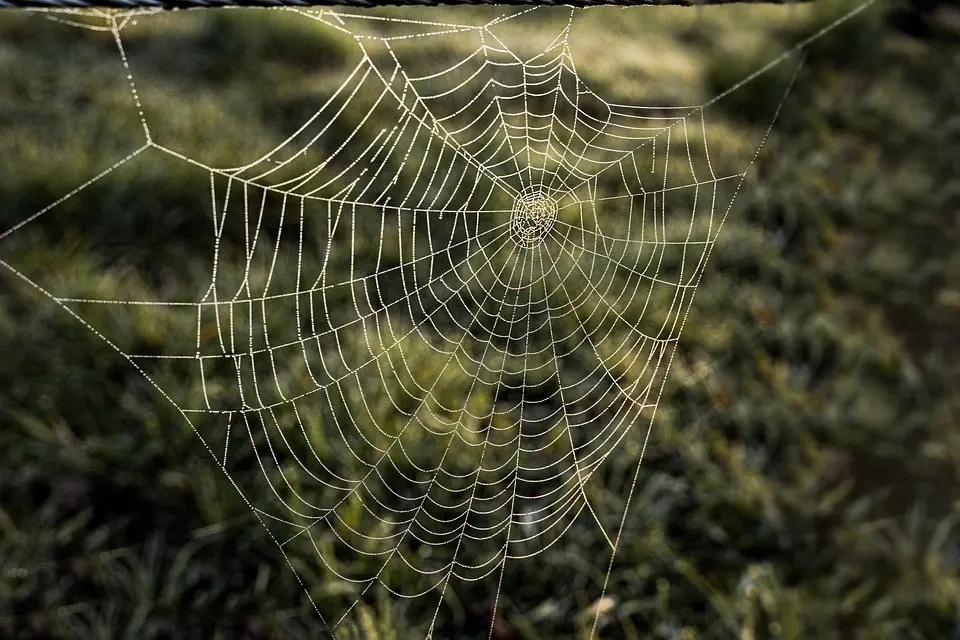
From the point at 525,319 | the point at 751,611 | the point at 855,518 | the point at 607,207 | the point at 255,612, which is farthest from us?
the point at 607,207

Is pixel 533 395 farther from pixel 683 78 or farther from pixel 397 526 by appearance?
pixel 683 78

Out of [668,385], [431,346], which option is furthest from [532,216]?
[668,385]

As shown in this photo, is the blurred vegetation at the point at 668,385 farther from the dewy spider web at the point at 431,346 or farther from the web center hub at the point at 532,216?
the web center hub at the point at 532,216

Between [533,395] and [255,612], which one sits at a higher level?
[533,395]

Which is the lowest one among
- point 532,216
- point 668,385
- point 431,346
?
point 668,385

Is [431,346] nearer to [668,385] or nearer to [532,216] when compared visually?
[532,216]

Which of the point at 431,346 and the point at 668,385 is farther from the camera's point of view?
the point at 668,385

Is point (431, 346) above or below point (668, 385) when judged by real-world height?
above

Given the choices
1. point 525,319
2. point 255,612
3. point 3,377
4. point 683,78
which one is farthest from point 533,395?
point 683,78
